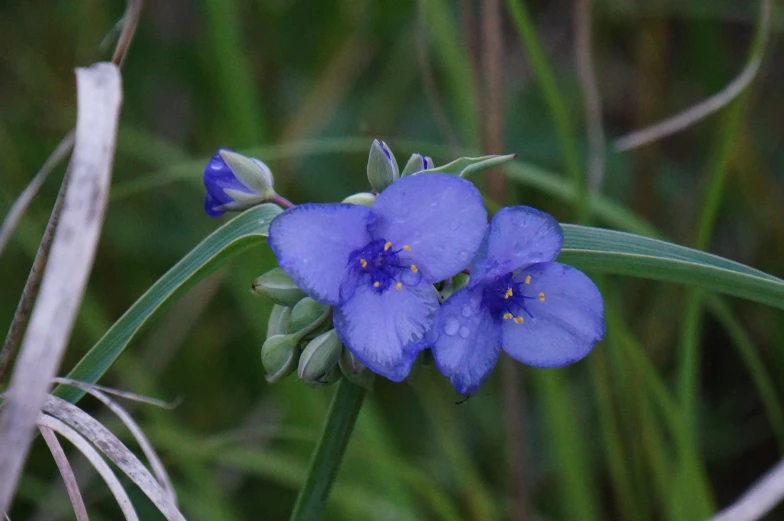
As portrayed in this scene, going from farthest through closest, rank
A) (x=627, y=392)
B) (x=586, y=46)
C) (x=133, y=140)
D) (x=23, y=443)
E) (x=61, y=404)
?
1. (x=133, y=140)
2. (x=627, y=392)
3. (x=586, y=46)
4. (x=61, y=404)
5. (x=23, y=443)

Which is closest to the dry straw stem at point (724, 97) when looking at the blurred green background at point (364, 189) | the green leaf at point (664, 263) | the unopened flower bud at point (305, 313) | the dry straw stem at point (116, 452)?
the blurred green background at point (364, 189)

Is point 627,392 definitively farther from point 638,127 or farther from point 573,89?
point 573,89

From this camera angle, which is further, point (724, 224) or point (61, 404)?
point (724, 224)

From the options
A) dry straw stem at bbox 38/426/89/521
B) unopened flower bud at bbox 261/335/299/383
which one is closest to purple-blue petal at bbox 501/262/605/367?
unopened flower bud at bbox 261/335/299/383

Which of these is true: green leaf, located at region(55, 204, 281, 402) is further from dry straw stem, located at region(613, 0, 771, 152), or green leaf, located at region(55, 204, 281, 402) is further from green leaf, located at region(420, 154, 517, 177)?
dry straw stem, located at region(613, 0, 771, 152)

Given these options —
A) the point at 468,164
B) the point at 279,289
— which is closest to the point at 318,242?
the point at 279,289

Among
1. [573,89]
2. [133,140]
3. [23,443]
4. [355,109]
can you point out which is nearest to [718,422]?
[573,89]

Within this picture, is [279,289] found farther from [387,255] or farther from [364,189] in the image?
[364,189]
